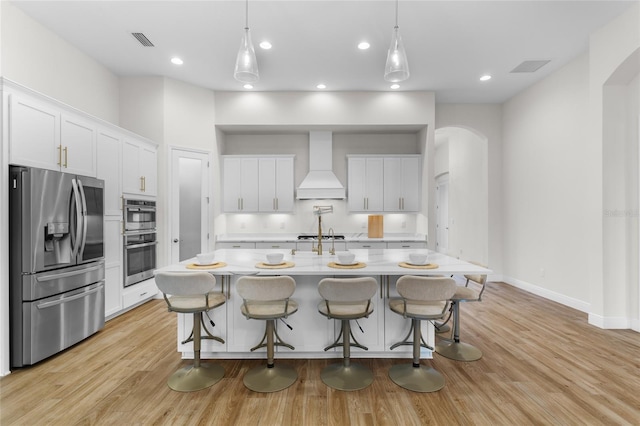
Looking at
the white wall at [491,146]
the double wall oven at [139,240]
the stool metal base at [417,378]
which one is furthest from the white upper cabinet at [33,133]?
the white wall at [491,146]

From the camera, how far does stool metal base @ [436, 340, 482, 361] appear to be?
Result: 2.82 m

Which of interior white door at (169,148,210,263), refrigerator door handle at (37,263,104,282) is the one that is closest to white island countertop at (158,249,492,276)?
refrigerator door handle at (37,263,104,282)

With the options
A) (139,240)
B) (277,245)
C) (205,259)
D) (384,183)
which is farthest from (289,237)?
(205,259)

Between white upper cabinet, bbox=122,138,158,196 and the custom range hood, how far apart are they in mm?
2314

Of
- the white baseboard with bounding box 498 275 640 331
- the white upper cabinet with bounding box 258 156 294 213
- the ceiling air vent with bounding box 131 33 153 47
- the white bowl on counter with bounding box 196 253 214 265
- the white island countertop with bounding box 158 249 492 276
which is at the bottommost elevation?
the white baseboard with bounding box 498 275 640 331

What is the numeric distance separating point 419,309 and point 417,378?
1.77ft

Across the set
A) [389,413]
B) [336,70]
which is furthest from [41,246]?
[336,70]

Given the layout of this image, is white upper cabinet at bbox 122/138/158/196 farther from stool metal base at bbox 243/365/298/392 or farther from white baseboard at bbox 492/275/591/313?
white baseboard at bbox 492/275/591/313

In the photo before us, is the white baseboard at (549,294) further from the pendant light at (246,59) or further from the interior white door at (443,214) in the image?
the pendant light at (246,59)

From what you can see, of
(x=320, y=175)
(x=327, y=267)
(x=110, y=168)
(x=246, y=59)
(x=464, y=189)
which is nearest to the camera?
(x=327, y=267)

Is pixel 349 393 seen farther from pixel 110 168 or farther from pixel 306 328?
pixel 110 168

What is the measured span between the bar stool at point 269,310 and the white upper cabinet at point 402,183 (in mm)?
3581

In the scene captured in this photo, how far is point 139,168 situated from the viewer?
14.1 feet

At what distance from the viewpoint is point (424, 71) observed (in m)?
4.54
